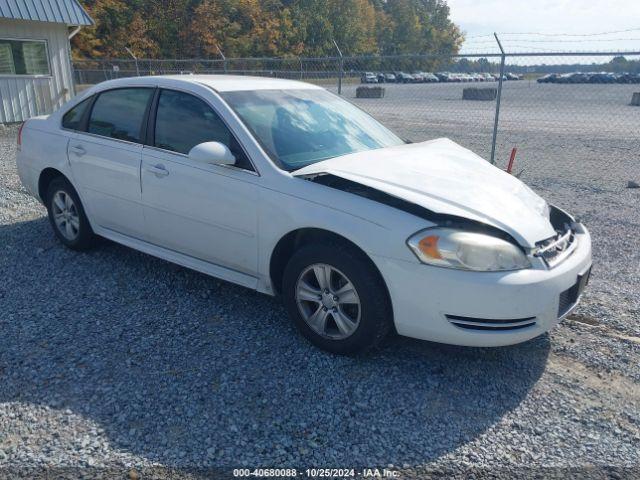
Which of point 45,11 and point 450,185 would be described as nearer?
point 450,185

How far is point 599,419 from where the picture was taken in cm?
284

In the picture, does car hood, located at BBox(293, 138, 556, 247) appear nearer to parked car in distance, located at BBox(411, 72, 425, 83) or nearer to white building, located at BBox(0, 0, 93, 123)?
white building, located at BBox(0, 0, 93, 123)

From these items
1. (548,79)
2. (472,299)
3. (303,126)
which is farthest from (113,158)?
(548,79)

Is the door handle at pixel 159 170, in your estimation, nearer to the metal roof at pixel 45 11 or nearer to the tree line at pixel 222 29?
the metal roof at pixel 45 11

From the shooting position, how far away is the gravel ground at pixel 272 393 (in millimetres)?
2541

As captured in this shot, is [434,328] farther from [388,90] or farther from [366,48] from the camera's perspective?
[366,48]

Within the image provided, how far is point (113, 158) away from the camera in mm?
4395

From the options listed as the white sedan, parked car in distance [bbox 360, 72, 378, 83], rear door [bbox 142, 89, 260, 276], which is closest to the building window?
parked car in distance [bbox 360, 72, 378, 83]

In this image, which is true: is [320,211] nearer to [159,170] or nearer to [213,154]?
[213,154]

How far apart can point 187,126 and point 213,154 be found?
67 centimetres

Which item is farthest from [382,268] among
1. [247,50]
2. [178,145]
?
[247,50]

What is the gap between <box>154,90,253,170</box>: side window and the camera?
12.4 feet

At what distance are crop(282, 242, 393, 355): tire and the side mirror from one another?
0.79 metres

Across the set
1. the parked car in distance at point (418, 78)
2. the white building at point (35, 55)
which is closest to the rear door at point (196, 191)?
the white building at point (35, 55)
